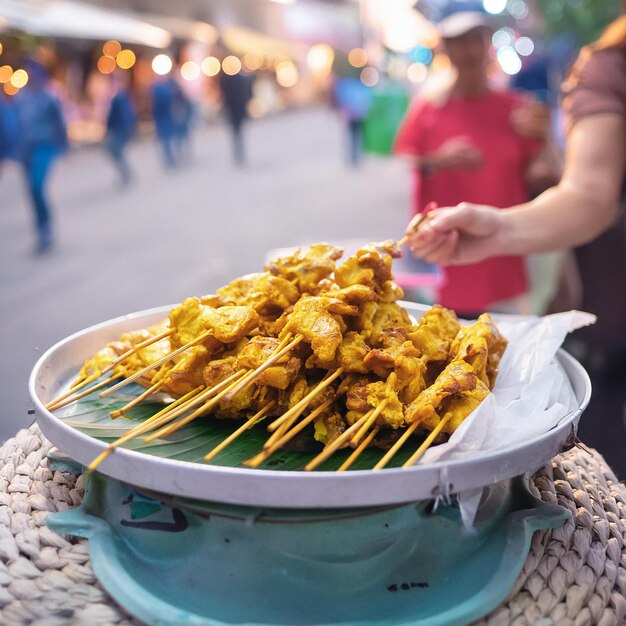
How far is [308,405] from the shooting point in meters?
1.59

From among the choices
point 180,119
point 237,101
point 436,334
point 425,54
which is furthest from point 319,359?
point 180,119

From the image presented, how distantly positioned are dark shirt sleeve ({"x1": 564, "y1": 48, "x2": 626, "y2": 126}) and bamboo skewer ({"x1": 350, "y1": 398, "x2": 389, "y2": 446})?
1623 millimetres

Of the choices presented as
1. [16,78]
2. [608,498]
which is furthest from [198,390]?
[16,78]

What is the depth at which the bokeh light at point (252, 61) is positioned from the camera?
29.0 meters

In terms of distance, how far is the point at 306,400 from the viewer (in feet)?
4.77

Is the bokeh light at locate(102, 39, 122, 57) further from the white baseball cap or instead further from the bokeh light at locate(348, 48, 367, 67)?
the bokeh light at locate(348, 48, 367, 67)

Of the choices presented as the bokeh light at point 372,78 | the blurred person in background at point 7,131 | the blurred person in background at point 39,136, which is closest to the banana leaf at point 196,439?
the blurred person in background at point 39,136

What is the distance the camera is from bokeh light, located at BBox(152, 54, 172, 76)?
19750 mm

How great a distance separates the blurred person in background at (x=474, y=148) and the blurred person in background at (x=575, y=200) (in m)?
1.39

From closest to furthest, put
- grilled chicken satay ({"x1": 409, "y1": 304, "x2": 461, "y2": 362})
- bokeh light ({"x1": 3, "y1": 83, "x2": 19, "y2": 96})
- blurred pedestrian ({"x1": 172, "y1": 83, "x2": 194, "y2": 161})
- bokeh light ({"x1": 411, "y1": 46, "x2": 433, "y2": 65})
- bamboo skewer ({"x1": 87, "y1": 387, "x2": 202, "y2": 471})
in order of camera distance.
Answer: bamboo skewer ({"x1": 87, "y1": 387, "x2": 202, "y2": 471}) → grilled chicken satay ({"x1": 409, "y1": 304, "x2": 461, "y2": 362}) → bokeh light ({"x1": 411, "y1": 46, "x2": 433, "y2": 65}) → bokeh light ({"x1": 3, "y1": 83, "x2": 19, "y2": 96}) → blurred pedestrian ({"x1": 172, "y1": 83, "x2": 194, "y2": 161})

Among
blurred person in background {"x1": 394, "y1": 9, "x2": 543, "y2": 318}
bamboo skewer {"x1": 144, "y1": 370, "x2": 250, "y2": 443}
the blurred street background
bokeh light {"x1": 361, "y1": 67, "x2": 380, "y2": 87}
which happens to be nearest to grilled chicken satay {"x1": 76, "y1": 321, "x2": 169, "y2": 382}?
bamboo skewer {"x1": 144, "y1": 370, "x2": 250, "y2": 443}

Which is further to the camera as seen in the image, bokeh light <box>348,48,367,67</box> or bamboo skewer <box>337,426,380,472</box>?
bokeh light <box>348,48,367,67</box>

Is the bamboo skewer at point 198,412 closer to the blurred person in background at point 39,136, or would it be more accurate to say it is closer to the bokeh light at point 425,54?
the bokeh light at point 425,54

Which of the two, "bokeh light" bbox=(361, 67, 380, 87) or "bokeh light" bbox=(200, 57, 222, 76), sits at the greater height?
"bokeh light" bbox=(200, 57, 222, 76)
